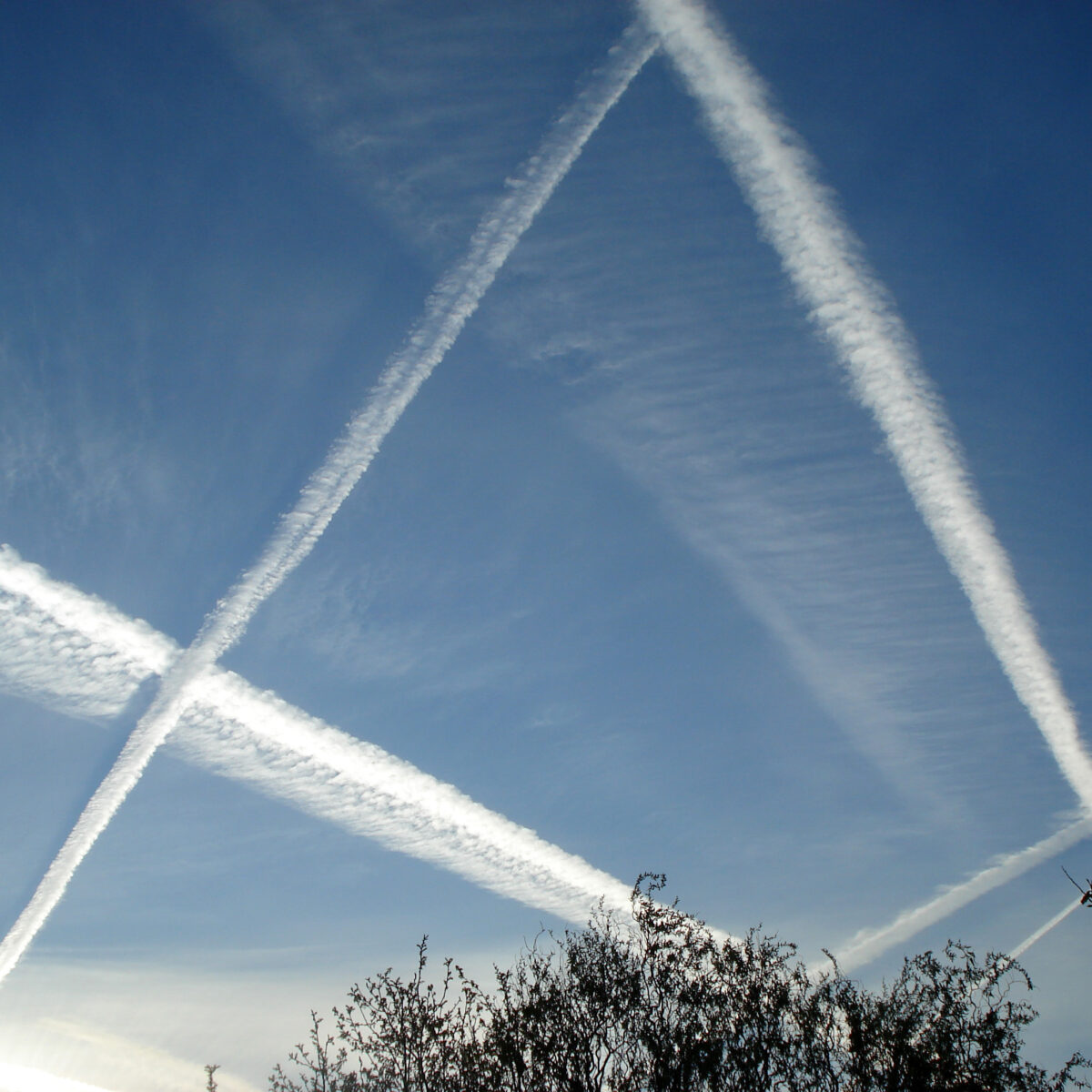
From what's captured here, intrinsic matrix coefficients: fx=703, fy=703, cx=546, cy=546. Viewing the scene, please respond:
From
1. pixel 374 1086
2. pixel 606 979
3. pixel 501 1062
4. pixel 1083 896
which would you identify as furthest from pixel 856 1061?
pixel 374 1086

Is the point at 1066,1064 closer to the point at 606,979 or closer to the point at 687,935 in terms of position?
the point at 687,935

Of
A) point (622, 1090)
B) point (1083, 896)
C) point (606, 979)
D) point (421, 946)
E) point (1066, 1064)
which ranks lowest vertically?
point (1066, 1064)

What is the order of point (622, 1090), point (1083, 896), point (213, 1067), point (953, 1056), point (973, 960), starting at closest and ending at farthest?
point (1083, 896), point (622, 1090), point (953, 1056), point (973, 960), point (213, 1067)

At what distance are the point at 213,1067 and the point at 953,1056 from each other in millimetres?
46191

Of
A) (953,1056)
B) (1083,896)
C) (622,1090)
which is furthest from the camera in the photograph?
(953,1056)

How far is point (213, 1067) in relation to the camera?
46625 mm

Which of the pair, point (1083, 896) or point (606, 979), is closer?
point (1083, 896)

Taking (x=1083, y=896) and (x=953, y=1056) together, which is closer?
(x=1083, y=896)

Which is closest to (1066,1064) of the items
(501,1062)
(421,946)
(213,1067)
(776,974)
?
(776,974)

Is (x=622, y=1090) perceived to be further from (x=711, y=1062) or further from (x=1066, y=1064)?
(x=1066, y=1064)

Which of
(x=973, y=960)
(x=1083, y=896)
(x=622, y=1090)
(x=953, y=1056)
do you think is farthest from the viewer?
(x=973, y=960)

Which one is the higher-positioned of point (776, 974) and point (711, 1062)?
point (776, 974)

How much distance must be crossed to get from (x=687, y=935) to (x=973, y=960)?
33.8 feet

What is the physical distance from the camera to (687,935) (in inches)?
922
